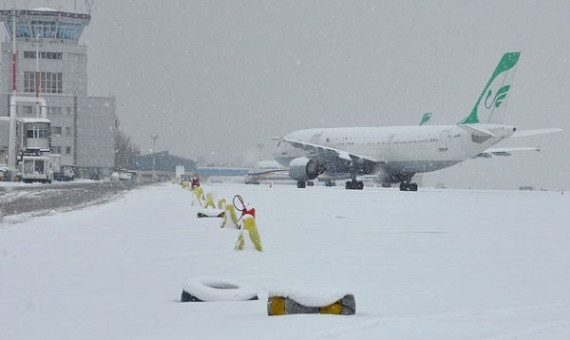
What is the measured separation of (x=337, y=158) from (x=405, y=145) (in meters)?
6.33

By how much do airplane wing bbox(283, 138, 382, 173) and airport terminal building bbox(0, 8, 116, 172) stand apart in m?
63.2

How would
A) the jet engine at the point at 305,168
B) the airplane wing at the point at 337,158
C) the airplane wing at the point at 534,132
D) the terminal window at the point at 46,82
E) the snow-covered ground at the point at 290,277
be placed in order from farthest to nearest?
the terminal window at the point at 46,82
the jet engine at the point at 305,168
the airplane wing at the point at 337,158
the airplane wing at the point at 534,132
the snow-covered ground at the point at 290,277

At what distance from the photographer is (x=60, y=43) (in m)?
123

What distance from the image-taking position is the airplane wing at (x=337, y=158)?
64375 millimetres

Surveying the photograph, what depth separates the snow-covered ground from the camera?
8.34 m

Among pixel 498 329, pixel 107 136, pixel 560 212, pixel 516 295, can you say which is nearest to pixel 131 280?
pixel 516 295

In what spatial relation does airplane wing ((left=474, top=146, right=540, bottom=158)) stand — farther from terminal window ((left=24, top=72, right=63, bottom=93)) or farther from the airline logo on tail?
terminal window ((left=24, top=72, right=63, bottom=93))

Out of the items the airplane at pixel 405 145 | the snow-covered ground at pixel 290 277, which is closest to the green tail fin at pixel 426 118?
the airplane at pixel 405 145

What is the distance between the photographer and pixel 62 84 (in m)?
123

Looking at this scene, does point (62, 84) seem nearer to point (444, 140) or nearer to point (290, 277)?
point (444, 140)

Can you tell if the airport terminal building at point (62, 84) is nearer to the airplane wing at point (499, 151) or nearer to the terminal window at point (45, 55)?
the terminal window at point (45, 55)

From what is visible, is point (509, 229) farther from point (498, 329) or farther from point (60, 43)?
point (60, 43)

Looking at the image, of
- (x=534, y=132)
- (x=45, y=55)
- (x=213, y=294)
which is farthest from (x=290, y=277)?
(x=45, y=55)

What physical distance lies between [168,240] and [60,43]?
109 metres
